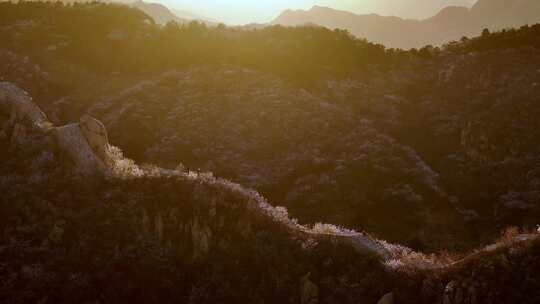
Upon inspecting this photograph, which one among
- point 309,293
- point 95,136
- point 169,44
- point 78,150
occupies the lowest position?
point 309,293

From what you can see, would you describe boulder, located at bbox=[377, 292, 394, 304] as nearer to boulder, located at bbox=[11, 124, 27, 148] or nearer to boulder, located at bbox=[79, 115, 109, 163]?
boulder, located at bbox=[79, 115, 109, 163]

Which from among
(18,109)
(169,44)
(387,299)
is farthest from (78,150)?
(169,44)

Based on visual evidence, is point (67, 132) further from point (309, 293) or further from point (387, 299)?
point (387, 299)

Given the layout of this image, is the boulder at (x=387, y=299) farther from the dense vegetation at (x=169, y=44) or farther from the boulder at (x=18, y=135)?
the dense vegetation at (x=169, y=44)

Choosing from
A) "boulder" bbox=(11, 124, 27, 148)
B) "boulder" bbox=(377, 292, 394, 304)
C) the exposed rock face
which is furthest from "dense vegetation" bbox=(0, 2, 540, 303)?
the exposed rock face

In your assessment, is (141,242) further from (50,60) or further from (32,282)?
(50,60)

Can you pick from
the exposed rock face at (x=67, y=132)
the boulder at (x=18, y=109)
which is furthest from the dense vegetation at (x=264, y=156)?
the boulder at (x=18, y=109)

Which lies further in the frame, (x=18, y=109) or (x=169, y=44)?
(x=169, y=44)

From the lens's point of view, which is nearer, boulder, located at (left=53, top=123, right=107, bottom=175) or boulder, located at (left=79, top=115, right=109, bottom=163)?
boulder, located at (left=53, top=123, right=107, bottom=175)

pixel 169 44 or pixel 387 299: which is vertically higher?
pixel 169 44

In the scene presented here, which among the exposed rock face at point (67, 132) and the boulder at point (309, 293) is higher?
the exposed rock face at point (67, 132)

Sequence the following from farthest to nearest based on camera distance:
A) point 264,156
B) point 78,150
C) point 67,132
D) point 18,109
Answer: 1. point 264,156
2. point 18,109
3. point 67,132
4. point 78,150

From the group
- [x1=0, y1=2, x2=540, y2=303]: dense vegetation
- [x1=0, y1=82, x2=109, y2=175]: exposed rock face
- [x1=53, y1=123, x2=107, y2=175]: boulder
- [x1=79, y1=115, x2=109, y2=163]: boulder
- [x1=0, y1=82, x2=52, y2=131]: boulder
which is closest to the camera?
[x1=0, y1=2, x2=540, y2=303]: dense vegetation
